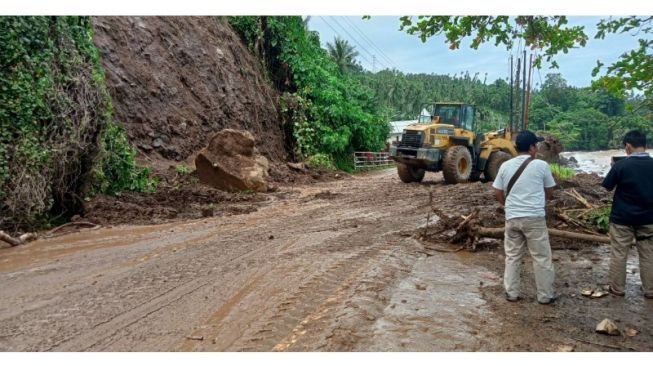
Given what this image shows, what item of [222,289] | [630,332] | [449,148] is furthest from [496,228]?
[449,148]

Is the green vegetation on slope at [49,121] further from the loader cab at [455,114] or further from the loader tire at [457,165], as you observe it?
the loader cab at [455,114]

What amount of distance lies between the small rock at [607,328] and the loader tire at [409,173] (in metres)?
13.0

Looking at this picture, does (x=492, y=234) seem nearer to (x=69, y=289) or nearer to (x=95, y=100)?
(x=69, y=289)

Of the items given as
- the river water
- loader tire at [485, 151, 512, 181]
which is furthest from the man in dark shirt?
the river water

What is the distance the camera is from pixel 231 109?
1928 centimetres

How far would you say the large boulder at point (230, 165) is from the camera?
1312cm

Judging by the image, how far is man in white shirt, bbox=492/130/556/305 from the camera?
14.9 feet

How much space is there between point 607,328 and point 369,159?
86.5 feet

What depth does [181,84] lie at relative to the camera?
57.5 feet

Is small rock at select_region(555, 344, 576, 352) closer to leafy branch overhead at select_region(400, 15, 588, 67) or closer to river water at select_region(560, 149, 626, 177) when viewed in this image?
leafy branch overhead at select_region(400, 15, 588, 67)

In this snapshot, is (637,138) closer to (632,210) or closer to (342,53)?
(632,210)

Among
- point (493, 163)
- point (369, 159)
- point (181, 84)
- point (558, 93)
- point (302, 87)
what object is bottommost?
point (369, 159)

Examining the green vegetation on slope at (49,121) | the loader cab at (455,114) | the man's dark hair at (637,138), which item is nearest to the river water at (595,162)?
the loader cab at (455,114)

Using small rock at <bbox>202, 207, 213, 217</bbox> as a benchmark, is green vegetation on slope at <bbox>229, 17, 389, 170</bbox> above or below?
above
